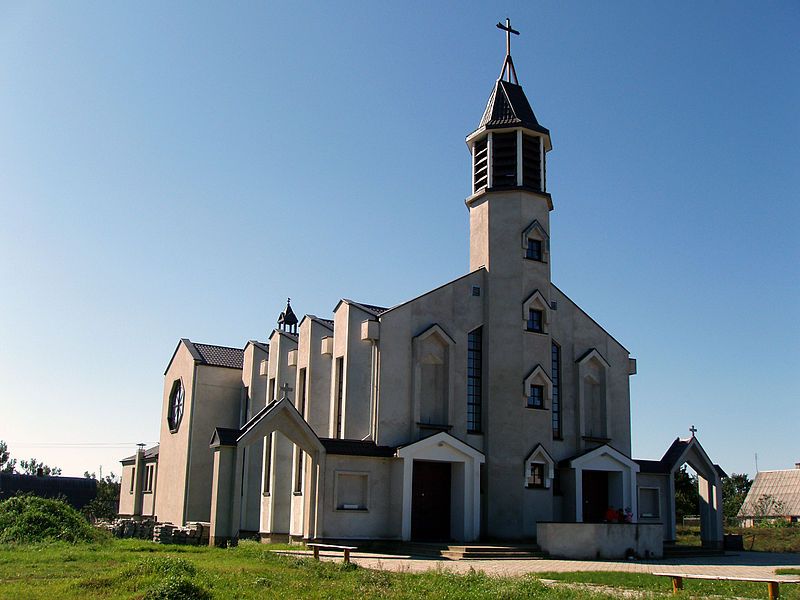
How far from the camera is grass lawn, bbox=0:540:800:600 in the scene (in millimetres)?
14547

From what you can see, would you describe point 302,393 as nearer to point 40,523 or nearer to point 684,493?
point 40,523

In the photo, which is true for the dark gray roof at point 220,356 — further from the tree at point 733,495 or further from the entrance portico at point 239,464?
the tree at point 733,495

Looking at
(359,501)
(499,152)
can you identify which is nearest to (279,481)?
(359,501)

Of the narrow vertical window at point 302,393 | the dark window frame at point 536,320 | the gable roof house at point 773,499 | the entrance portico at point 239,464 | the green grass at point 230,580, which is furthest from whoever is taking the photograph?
the gable roof house at point 773,499

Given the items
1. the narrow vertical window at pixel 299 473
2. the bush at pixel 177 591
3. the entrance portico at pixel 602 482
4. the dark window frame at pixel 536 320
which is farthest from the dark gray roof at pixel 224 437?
the entrance portico at pixel 602 482

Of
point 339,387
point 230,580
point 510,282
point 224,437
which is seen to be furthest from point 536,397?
point 230,580

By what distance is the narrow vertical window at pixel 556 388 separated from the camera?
31.7 metres

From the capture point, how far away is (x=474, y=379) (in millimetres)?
30500

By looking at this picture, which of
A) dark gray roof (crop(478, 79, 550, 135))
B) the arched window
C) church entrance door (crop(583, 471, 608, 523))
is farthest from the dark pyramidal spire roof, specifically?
the arched window

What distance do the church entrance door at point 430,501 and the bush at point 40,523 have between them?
404 inches

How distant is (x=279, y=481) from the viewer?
1313 inches

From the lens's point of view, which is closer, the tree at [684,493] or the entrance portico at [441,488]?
the entrance portico at [441,488]

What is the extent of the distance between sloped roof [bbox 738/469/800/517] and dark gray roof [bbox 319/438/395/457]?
123 feet

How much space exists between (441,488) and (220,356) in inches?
657
